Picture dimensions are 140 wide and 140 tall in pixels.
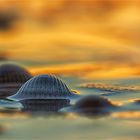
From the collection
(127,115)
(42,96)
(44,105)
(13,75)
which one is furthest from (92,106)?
(13,75)

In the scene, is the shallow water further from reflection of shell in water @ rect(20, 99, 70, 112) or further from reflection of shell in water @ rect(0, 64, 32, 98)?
reflection of shell in water @ rect(0, 64, 32, 98)

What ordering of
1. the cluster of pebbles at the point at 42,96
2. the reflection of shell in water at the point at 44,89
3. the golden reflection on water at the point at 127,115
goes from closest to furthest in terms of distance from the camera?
the golden reflection on water at the point at 127,115, the cluster of pebbles at the point at 42,96, the reflection of shell in water at the point at 44,89

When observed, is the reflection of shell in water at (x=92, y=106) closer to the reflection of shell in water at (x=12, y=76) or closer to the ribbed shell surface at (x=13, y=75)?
the reflection of shell in water at (x=12, y=76)

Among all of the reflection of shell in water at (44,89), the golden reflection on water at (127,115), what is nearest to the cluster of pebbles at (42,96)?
the reflection of shell in water at (44,89)

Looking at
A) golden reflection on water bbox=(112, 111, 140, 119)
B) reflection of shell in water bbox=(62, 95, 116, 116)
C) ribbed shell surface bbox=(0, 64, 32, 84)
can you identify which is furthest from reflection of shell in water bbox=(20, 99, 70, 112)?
ribbed shell surface bbox=(0, 64, 32, 84)

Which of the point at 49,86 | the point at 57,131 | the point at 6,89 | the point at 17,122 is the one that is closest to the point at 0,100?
the point at 49,86

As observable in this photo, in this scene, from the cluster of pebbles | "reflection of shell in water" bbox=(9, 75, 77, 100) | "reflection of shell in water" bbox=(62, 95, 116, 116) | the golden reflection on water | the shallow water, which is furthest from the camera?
"reflection of shell in water" bbox=(9, 75, 77, 100)
